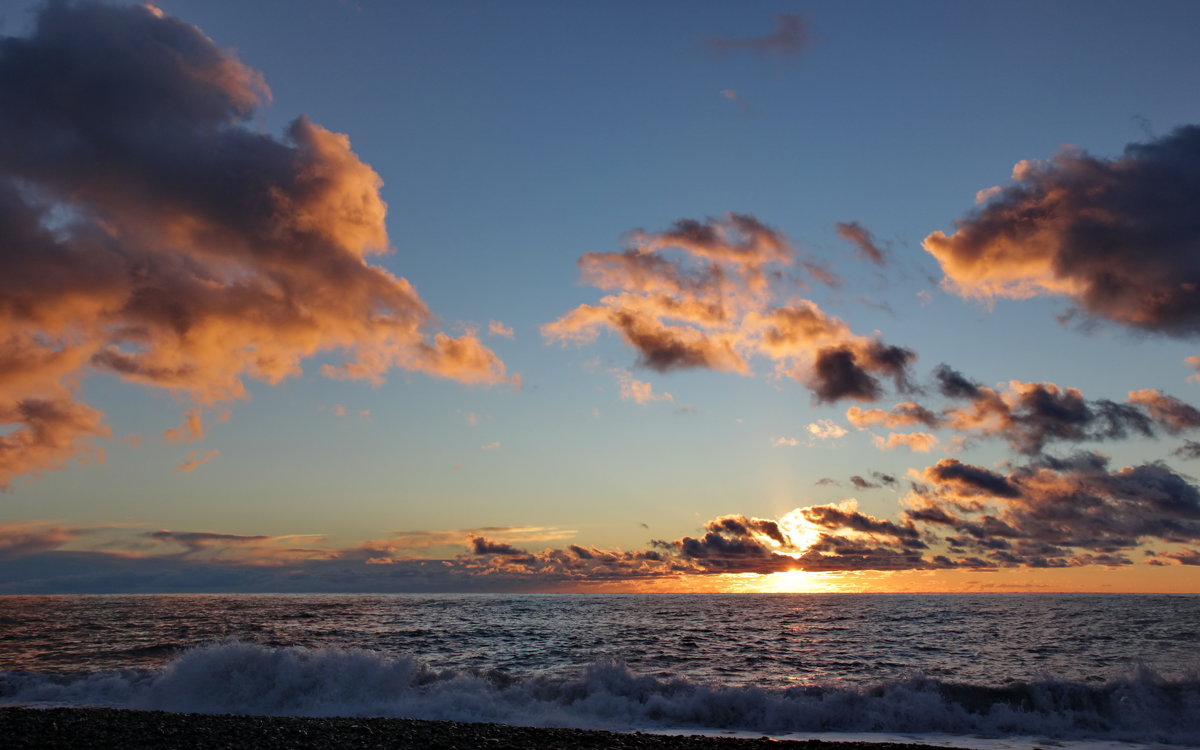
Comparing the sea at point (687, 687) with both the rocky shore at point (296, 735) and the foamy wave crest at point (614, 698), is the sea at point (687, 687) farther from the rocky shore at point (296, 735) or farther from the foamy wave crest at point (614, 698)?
the rocky shore at point (296, 735)

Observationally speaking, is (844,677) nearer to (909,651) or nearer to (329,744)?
(909,651)

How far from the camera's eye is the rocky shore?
1894 cm

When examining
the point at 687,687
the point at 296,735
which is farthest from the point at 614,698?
the point at 296,735

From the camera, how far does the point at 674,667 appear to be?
41.9 m

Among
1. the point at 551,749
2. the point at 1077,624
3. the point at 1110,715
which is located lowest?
the point at 1077,624

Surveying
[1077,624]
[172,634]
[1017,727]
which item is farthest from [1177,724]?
[172,634]

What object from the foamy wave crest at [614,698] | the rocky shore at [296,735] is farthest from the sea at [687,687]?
the rocky shore at [296,735]

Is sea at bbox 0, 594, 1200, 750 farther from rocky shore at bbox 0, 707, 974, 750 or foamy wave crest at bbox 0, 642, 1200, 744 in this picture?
rocky shore at bbox 0, 707, 974, 750

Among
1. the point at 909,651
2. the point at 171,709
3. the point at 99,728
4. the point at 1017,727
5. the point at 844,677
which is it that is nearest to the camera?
the point at 99,728

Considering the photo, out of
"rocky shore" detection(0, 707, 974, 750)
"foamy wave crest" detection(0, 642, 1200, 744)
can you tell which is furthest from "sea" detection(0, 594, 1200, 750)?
"rocky shore" detection(0, 707, 974, 750)

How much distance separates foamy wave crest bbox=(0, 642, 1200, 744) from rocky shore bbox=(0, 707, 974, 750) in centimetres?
578

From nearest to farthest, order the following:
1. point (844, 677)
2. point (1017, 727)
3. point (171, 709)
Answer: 1. point (1017, 727)
2. point (171, 709)
3. point (844, 677)

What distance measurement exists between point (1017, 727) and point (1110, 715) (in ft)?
15.9

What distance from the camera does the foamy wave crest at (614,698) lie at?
28.6 m
